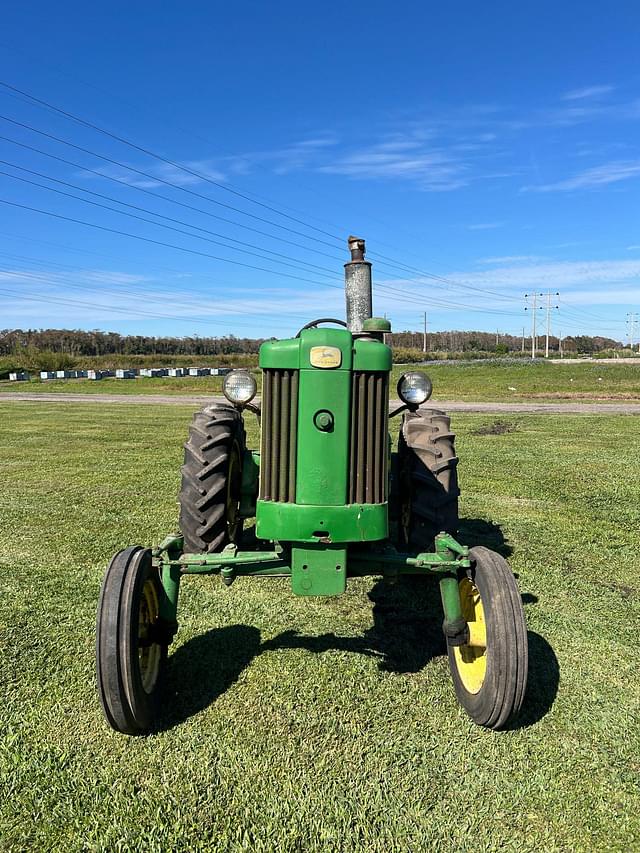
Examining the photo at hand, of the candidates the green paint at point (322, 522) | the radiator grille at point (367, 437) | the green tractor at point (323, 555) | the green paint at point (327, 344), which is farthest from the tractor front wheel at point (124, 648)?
the green paint at point (327, 344)

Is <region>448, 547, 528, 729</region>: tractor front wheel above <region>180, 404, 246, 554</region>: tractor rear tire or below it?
below

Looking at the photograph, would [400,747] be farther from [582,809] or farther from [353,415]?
[353,415]

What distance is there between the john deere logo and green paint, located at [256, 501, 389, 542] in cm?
69

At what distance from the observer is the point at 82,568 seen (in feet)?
17.3

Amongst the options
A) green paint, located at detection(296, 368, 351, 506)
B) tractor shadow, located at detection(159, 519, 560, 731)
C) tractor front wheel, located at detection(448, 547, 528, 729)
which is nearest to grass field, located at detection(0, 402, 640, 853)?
tractor shadow, located at detection(159, 519, 560, 731)

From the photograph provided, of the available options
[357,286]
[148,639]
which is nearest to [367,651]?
[148,639]

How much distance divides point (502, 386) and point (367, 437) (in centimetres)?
2708

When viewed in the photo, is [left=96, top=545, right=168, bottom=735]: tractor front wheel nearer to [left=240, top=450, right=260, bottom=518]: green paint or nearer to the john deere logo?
the john deere logo

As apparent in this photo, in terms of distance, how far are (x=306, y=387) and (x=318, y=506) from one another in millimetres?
582

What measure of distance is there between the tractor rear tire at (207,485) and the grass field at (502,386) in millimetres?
21394

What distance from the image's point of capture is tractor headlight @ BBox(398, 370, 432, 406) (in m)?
4.17

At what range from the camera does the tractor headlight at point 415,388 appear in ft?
13.7

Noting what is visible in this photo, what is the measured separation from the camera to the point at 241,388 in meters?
4.04

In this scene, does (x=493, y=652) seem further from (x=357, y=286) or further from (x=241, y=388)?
(x=357, y=286)
